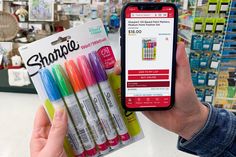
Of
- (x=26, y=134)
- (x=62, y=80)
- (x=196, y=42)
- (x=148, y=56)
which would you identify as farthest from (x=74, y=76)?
(x=26, y=134)

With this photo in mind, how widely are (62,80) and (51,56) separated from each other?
5 centimetres

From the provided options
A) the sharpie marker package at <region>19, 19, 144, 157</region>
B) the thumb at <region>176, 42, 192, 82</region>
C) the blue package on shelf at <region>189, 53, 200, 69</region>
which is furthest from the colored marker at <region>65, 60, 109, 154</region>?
the blue package on shelf at <region>189, 53, 200, 69</region>

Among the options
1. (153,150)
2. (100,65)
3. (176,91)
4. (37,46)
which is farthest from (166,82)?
(153,150)

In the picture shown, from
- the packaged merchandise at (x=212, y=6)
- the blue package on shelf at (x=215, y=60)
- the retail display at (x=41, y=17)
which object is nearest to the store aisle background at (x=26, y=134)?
the retail display at (x=41, y=17)

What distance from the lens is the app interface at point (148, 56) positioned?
18.5 inches

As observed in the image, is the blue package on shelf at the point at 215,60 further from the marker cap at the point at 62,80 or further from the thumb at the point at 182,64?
the marker cap at the point at 62,80

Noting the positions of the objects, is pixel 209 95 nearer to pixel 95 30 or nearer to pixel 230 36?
pixel 230 36

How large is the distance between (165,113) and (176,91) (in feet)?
0.20

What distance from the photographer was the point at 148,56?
485mm

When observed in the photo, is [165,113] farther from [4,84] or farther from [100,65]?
[4,84]

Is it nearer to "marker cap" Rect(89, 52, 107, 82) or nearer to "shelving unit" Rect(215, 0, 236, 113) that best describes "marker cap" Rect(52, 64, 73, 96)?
"marker cap" Rect(89, 52, 107, 82)

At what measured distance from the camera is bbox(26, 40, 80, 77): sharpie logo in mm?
481

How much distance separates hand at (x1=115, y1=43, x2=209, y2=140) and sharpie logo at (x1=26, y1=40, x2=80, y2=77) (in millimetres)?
94

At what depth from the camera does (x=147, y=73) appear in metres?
0.49
